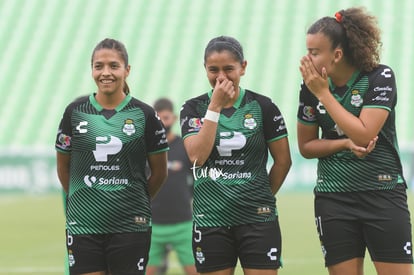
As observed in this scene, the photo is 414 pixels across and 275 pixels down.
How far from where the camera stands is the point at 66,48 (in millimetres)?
28156

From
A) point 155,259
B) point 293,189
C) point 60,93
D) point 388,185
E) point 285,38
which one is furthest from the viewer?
point 285,38

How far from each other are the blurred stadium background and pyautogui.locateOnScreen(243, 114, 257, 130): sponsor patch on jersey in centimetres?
1727

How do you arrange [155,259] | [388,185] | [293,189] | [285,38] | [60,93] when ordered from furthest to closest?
1. [285,38]
2. [60,93]
3. [293,189]
4. [155,259]
5. [388,185]

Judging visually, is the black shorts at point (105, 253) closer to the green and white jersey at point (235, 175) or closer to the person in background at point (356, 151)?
the green and white jersey at point (235, 175)

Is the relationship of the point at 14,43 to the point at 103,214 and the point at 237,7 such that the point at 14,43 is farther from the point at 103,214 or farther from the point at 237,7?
the point at 103,214

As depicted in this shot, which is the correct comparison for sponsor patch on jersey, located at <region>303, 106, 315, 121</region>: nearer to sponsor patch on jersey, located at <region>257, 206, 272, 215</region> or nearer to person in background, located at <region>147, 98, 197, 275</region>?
sponsor patch on jersey, located at <region>257, 206, 272, 215</region>

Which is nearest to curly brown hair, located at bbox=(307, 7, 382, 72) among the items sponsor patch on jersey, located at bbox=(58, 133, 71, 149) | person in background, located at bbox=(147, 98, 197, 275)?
sponsor patch on jersey, located at bbox=(58, 133, 71, 149)

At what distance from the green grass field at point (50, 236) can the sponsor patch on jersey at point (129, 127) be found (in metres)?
4.93

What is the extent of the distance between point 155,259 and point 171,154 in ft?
3.83

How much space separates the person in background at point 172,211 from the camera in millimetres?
9727

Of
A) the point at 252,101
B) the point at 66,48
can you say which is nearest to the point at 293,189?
the point at 66,48

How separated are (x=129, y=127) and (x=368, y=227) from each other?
5.46ft

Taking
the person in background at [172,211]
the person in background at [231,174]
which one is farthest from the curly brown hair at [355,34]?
the person in background at [172,211]

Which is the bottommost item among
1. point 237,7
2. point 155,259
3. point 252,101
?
point 155,259
